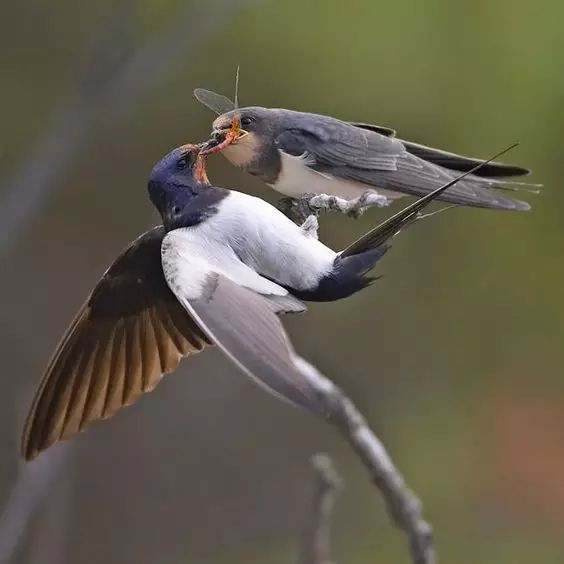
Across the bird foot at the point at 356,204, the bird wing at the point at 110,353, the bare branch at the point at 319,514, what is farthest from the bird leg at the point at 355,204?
the bare branch at the point at 319,514

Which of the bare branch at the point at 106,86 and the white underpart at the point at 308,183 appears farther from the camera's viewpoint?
the bare branch at the point at 106,86

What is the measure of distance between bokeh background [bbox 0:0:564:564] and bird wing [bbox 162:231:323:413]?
31.6 inches

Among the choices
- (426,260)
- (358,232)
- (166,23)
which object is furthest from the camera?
(426,260)

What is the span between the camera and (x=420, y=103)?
3.40 feet

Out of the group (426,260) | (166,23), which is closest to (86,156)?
(166,23)

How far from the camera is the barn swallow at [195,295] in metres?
0.50

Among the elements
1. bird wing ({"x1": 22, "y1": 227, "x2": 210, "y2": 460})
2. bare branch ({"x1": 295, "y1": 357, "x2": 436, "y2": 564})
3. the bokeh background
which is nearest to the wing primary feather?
bird wing ({"x1": 22, "y1": 227, "x2": 210, "y2": 460})

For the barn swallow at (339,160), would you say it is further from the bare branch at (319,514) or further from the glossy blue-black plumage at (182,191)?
the bare branch at (319,514)

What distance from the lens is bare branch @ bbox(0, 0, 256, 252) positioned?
0.99 metres

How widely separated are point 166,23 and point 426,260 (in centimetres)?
63

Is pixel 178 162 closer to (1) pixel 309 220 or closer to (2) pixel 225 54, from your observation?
(1) pixel 309 220

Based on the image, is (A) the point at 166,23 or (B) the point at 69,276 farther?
(B) the point at 69,276

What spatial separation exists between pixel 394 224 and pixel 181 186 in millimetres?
127

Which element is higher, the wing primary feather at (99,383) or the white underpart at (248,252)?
the white underpart at (248,252)
